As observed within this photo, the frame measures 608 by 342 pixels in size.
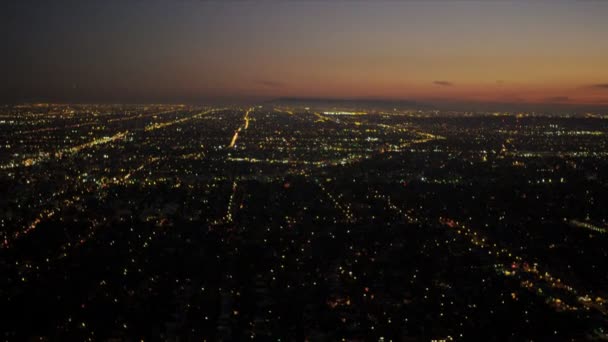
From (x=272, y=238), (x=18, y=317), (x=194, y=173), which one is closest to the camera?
(x=18, y=317)

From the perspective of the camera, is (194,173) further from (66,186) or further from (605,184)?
(605,184)

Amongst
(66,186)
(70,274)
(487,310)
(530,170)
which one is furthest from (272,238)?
(530,170)

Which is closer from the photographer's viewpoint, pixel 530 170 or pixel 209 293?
pixel 209 293

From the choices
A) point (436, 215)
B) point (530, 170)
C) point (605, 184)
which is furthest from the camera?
point (530, 170)

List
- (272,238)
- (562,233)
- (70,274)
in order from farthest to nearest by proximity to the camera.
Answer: (562,233)
(272,238)
(70,274)

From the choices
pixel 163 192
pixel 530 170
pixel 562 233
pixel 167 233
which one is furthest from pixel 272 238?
pixel 530 170

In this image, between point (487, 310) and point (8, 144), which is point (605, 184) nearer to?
point (487, 310)
